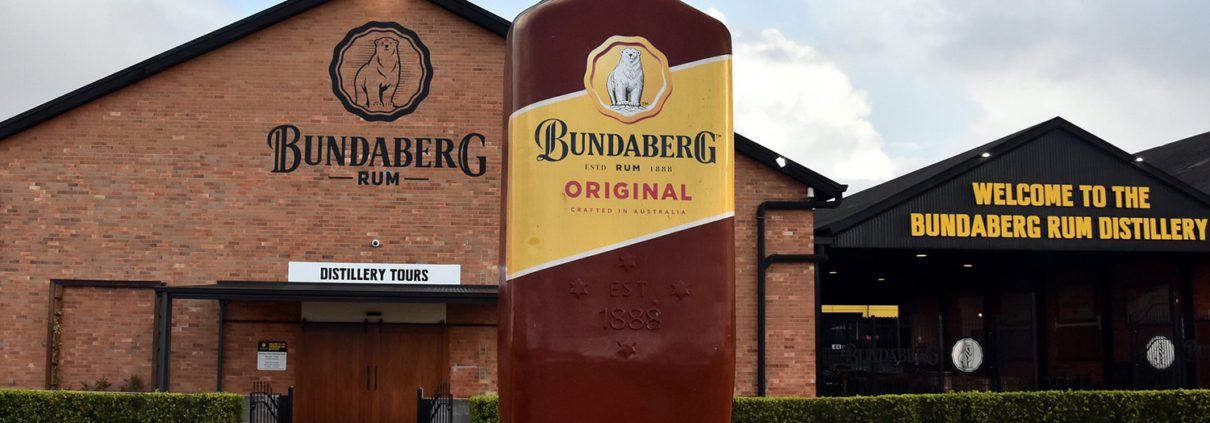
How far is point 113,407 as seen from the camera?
1562 centimetres

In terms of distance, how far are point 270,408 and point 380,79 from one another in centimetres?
534

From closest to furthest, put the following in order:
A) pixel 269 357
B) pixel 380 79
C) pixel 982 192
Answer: pixel 269 357 → pixel 380 79 → pixel 982 192

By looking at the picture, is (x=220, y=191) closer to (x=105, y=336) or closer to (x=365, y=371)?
(x=105, y=336)

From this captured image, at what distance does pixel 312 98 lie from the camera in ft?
59.7

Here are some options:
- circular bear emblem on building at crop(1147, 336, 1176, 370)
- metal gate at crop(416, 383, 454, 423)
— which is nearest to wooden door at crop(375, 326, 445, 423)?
metal gate at crop(416, 383, 454, 423)

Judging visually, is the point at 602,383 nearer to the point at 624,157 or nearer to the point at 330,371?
the point at 624,157

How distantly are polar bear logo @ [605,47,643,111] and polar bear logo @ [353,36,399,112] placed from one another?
11949mm

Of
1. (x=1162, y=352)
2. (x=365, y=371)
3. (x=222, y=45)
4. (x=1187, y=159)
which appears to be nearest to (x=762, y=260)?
(x=365, y=371)

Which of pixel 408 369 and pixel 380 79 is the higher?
pixel 380 79

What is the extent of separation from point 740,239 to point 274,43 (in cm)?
804

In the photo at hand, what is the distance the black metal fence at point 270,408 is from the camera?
1673cm

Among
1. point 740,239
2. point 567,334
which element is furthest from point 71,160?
point 567,334

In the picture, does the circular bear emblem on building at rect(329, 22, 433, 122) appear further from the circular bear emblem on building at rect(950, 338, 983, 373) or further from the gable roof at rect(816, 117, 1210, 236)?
the circular bear emblem on building at rect(950, 338, 983, 373)

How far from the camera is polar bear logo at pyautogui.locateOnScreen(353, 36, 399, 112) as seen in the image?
18266 mm
